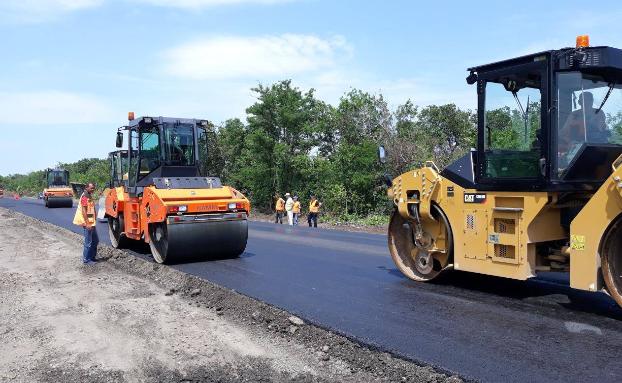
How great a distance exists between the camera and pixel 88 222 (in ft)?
34.6

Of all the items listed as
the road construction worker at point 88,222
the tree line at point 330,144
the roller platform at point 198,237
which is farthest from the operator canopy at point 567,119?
the tree line at point 330,144

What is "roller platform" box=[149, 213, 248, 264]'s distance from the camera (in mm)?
9195

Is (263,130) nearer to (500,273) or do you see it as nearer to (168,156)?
(168,156)

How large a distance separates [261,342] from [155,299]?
2566mm

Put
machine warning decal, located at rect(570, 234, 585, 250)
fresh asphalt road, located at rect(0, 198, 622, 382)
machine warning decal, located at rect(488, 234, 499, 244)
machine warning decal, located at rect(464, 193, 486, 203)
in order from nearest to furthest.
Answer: fresh asphalt road, located at rect(0, 198, 622, 382) < machine warning decal, located at rect(570, 234, 585, 250) < machine warning decal, located at rect(488, 234, 499, 244) < machine warning decal, located at rect(464, 193, 486, 203)

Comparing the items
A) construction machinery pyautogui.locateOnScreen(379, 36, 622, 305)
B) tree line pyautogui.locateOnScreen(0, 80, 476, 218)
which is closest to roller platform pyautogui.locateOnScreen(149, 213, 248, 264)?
construction machinery pyautogui.locateOnScreen(379, 36, 622, 305)

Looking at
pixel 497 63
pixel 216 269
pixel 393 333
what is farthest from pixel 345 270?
pixel 497 63

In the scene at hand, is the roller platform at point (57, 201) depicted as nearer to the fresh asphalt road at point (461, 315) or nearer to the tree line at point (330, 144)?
the tree line at point (330, 144)

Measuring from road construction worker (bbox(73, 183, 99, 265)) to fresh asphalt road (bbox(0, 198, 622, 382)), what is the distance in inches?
108

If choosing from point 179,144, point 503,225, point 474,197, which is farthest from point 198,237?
point 503,225

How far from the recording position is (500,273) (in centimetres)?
570

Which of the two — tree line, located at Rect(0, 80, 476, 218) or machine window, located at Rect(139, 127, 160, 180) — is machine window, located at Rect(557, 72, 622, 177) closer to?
machine window, located at Rect(139, 127, 160, 180)

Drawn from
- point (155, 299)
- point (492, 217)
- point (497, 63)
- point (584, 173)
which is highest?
point (497, 63)

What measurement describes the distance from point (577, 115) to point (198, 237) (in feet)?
20.8
